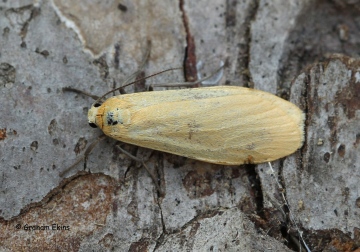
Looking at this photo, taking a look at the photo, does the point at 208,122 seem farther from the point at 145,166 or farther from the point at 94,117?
the point at 94,117

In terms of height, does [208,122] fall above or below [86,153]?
above

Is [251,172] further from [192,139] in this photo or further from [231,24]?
[231,24]

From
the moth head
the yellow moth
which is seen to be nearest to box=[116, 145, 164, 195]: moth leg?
the yellow moth

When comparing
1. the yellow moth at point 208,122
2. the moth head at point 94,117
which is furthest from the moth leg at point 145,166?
the moth head at point 94,117

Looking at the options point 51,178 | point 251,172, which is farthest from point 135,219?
point 251,172

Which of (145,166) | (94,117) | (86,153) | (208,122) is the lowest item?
(145,166)

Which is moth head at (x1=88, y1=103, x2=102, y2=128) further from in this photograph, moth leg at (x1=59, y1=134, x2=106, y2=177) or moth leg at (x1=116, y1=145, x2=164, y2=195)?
moth leg at (x1=116, y1=145, x2=164, y2=195)

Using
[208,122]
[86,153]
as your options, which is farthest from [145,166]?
[208,122]

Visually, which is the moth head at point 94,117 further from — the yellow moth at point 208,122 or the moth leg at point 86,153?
the moth leg at point 86,153
